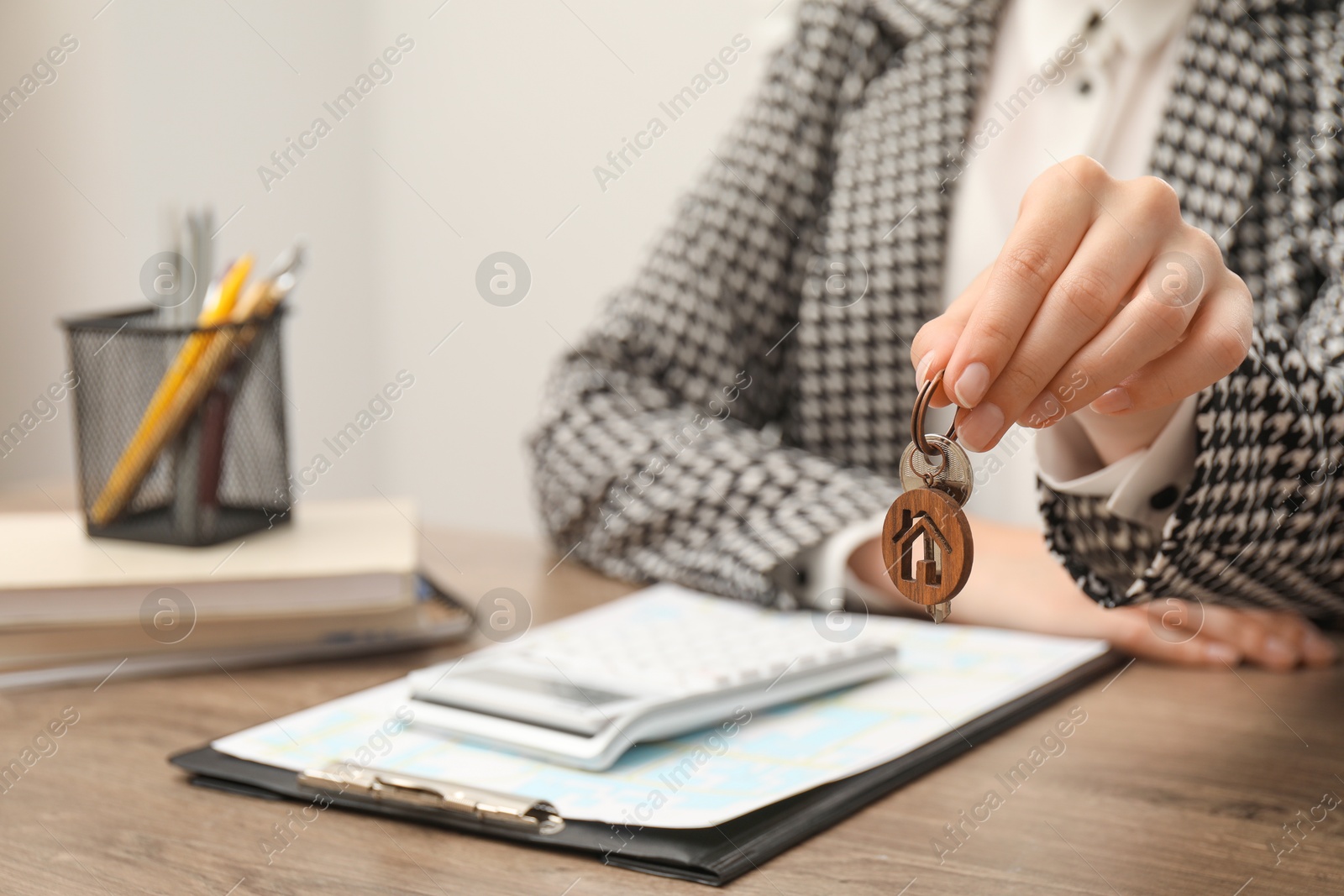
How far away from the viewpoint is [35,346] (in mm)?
1955

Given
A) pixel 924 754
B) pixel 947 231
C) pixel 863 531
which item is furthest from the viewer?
pixel 947 231

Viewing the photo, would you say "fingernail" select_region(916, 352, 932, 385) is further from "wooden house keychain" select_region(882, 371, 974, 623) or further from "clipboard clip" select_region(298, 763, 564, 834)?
"clipboard clip" select_region(298, 763, 564, 834)

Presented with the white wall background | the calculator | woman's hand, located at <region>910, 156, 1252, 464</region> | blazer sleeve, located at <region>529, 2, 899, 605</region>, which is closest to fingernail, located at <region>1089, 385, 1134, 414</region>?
woman's hand, located at <region>910, 156, 1252, 464</region>

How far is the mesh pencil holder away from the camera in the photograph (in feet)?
2.54

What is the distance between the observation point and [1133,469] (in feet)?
1.85

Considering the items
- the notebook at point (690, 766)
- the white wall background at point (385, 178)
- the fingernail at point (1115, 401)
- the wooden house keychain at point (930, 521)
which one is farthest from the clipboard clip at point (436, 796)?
the white wall background at point (385, 178)

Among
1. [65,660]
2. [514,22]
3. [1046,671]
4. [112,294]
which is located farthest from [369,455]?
[1046,671]

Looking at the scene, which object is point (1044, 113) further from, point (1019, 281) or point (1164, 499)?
point (1019, 281)

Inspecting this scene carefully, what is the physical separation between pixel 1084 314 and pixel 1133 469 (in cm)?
16

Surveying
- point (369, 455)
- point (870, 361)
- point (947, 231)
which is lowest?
point (369, 455)

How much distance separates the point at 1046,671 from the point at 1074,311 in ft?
0.95

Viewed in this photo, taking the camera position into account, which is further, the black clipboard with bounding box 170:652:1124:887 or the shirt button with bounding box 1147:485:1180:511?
the shirt button with bounding box 1147:485:1180:511

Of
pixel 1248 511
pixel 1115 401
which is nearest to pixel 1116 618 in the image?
pixel 1248 511

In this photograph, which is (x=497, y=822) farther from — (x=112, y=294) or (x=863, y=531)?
(x=112, y=294)
